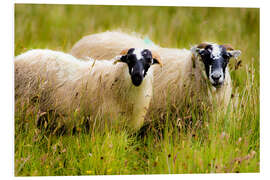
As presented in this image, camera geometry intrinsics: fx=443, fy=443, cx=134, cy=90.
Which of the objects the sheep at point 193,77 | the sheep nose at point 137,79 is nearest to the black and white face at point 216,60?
the sheep at point 193,77

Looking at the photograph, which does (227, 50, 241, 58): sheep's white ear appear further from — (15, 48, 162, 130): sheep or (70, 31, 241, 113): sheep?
(15, 48, 162, 130): sheep

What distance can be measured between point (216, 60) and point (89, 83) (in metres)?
1.30

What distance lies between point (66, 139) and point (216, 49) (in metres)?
1.72

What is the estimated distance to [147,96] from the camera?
4.41m

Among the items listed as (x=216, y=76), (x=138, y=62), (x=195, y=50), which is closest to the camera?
(x=138, y=62)

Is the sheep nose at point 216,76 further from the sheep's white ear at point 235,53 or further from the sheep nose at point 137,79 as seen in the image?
the sheep nose at point 137,79

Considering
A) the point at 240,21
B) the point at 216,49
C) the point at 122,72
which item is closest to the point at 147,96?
the point at 122,72

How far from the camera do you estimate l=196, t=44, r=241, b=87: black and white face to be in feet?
14.1

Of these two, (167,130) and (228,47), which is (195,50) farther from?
(167,130)

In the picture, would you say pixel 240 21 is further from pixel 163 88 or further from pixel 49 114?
pixel 49 114

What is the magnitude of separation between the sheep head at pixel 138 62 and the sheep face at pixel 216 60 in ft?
1.92

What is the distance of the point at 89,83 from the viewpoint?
4.55 metres

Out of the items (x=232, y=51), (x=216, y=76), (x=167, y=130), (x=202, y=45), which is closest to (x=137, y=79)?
(x=167, y=130)

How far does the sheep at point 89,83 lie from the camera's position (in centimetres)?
425
